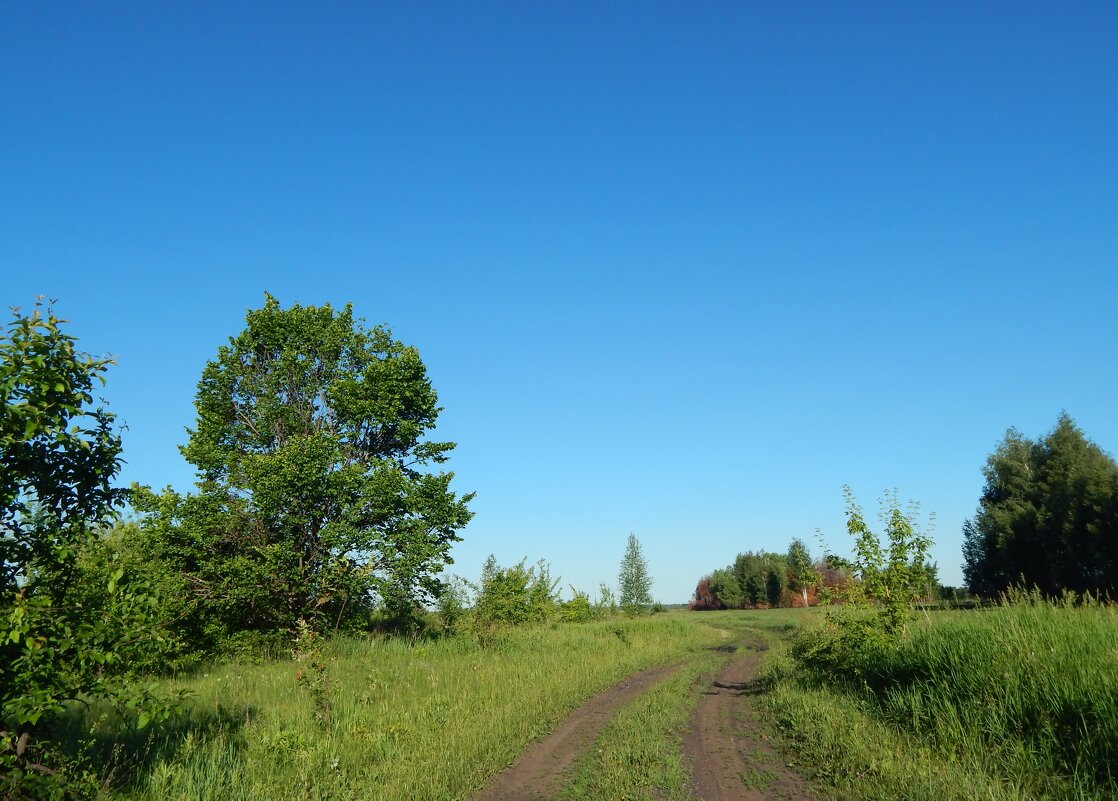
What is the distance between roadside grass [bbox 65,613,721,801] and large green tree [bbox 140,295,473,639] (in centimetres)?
556

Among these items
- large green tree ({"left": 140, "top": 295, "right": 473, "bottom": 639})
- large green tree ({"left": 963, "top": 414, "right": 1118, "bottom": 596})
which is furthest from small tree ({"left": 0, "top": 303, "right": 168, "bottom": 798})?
large green tree ({"left": 963, "top": 414, "right": 1118, "bottom": 596})

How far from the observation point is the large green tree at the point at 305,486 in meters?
24.8

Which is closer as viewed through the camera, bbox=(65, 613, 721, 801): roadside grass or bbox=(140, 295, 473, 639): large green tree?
bbox=(65, 613, 721, 801): roadside grass

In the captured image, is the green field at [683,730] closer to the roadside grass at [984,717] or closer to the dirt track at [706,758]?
the roadside grass at [984,717]

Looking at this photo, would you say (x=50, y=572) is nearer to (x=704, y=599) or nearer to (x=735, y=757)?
(x=735, y=757)

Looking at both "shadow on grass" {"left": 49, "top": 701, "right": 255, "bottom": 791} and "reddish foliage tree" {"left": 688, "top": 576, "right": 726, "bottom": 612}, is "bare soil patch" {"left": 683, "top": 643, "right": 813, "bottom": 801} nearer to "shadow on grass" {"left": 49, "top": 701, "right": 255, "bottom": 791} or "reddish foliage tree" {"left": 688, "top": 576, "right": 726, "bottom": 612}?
"shadow on grass" {"left": 49, "top": 701, "right": 255, "bottom": 791}

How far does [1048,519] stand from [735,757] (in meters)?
44.3

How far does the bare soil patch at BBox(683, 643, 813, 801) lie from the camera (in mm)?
8523

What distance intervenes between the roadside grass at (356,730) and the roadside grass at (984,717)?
493 cm

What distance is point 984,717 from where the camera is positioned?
9.48 metres

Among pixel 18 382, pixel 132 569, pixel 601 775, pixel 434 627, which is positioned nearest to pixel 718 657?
pixel 434 627

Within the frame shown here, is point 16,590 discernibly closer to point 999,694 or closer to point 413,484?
point 999,694

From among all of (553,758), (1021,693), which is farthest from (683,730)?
(1021,693)

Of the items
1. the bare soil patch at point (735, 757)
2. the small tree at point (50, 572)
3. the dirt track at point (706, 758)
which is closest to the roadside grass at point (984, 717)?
the bare soil patch at point (735, 757)
